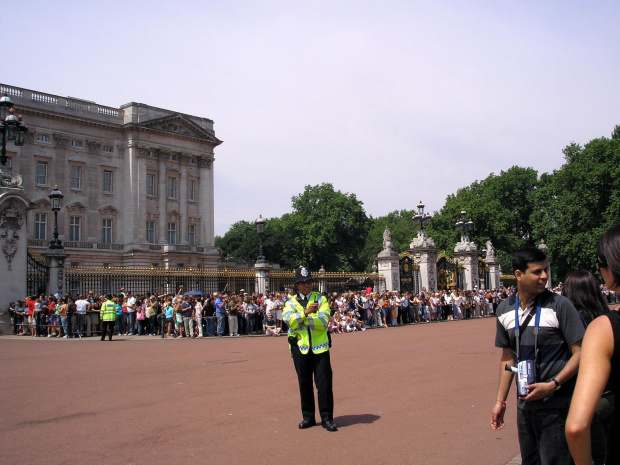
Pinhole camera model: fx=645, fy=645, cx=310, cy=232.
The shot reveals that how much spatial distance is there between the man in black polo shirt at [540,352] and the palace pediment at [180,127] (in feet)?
193

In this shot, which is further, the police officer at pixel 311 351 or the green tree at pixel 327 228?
the green tree at pixel 327 228

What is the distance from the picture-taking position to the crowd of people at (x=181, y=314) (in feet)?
76.4

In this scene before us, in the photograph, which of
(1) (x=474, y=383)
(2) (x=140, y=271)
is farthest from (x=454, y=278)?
(1) (x=474, y=383)

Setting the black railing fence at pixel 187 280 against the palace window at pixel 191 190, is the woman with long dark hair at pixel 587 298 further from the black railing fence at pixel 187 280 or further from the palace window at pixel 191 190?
the palace window at pixel 191 190

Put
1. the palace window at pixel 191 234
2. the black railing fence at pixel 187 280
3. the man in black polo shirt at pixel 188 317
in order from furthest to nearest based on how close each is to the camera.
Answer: the palace window at pixel 191 234
the black railing fence at pixel 187 280
the man in black polo shirt at pixel 188 317

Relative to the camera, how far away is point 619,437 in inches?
103

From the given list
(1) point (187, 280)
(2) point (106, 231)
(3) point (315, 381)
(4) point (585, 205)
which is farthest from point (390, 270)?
(2) point (106, 231)

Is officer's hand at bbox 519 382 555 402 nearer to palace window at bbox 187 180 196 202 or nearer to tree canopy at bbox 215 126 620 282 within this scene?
tree canopy at bbox 215 126 620 282

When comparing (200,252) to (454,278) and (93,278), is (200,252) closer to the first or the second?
(454,278)

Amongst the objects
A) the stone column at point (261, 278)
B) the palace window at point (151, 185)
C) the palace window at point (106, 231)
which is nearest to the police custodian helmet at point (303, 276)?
the stone column at point (261, 278)

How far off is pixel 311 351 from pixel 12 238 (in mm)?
18599

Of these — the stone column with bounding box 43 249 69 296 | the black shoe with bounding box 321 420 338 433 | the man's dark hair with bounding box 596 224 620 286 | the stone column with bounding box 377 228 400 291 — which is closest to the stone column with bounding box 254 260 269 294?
the stone column with bounding box 377 228 400 291

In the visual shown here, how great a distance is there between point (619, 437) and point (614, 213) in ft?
181

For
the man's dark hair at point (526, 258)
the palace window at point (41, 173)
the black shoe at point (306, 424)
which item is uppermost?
the palace window at point (41, 173)
